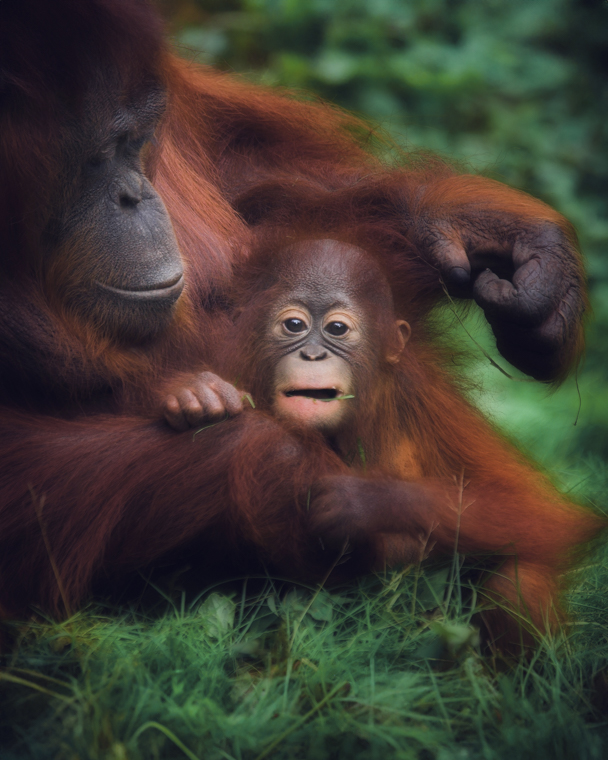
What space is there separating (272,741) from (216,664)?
0.69ft

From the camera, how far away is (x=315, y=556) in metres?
1.47

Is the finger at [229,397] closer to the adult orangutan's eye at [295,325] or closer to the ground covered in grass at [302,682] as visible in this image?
the adult orangutan's eye at [295,325]

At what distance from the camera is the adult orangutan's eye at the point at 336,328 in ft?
5.38

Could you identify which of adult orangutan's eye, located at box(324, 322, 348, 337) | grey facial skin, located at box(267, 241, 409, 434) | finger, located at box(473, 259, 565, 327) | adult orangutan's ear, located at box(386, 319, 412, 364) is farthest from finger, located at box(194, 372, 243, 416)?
finger, located at box(473, 259, 565, 327)

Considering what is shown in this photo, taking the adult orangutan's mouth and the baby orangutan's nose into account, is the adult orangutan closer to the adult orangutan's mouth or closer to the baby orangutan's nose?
the adult orangutan's mouth

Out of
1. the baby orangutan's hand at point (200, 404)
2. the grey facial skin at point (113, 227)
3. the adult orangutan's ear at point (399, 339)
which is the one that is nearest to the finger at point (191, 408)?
the baby orangutan's hand at point (200, 404)

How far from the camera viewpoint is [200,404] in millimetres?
1438

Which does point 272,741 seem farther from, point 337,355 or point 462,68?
point 462,68

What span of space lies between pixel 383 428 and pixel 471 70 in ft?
8.57

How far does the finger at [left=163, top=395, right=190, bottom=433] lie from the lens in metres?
1.44

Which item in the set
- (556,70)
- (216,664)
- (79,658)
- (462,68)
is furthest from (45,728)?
(556,70)

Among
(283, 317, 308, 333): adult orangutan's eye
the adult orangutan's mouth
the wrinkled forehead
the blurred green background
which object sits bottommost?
(283, 317, 308, 333): adult orangutan's eye

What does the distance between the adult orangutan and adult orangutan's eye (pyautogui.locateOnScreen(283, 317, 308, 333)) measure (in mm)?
186

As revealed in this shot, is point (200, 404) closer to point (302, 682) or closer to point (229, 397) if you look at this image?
point (229, 397)
